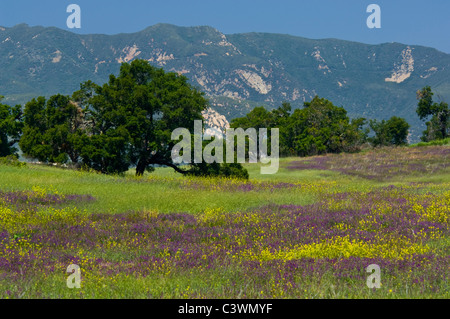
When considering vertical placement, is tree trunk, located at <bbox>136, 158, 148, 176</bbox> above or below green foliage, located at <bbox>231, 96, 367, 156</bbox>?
below

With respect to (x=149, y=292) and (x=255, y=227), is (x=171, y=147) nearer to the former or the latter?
(x=255, y=227)

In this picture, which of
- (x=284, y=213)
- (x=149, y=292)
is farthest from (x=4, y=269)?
(x=284, y=213)

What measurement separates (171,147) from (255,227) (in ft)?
77.6

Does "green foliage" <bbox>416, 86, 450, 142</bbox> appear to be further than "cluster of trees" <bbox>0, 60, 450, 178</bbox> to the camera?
Yes

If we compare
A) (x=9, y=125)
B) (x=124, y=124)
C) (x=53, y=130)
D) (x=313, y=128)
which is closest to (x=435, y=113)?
(x=313, y=128)

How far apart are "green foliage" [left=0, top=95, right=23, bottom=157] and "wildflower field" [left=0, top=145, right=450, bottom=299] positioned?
92.9ft

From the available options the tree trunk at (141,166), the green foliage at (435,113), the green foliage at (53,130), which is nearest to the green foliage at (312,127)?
the green foliage at (435,113)

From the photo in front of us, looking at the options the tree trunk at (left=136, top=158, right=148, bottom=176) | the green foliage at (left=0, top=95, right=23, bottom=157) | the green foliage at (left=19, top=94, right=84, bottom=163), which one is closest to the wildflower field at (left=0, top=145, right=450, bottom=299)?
the tree trunk at (left=136, top=158, right=148, bottom=176)

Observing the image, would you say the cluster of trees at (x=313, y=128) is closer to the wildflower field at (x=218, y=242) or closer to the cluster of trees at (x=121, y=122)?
the cluster of trees at (x=121, y=122)

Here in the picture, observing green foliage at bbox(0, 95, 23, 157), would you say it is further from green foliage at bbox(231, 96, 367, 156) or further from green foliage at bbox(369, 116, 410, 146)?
green foliage at bbox(369, 116, 410, 146)

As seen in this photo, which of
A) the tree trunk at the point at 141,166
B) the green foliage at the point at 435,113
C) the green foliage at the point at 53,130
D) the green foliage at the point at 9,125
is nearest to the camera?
the tree trunk at the point at 141,166

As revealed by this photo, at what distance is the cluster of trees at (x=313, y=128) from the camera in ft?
306

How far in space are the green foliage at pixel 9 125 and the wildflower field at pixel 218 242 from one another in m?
28.3

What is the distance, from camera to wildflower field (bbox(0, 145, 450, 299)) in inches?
308
